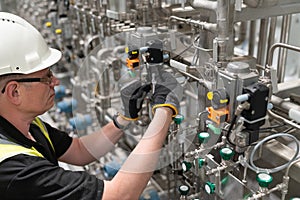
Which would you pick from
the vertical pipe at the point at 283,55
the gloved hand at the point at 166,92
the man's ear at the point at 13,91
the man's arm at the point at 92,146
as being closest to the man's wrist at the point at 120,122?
the man's arm at the point at 92,146

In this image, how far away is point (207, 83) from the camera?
1154 mm

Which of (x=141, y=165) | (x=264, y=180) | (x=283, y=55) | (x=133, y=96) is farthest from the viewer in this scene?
(x=283, y=55)

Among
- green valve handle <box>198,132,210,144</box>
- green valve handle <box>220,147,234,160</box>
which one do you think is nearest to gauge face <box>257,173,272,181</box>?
green valve handle <box>220,147,234,160</box>

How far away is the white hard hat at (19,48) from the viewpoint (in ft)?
3.66

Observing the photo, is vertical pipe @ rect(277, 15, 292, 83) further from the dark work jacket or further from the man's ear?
the man's ear

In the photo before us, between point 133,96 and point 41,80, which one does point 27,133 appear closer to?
point 41,80

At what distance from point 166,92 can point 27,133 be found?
53 centimetres

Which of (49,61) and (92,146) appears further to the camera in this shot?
(92,146)

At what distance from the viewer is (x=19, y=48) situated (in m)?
1.15

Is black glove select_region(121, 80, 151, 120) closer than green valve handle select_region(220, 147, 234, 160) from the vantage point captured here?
No

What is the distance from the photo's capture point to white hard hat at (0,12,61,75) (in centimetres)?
112

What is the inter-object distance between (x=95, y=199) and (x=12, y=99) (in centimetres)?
42

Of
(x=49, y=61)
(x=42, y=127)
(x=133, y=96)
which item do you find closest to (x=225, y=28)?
(x=133, y=96)

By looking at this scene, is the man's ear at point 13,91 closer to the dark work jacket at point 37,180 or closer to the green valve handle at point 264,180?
the dark work jacket at point 37,180
